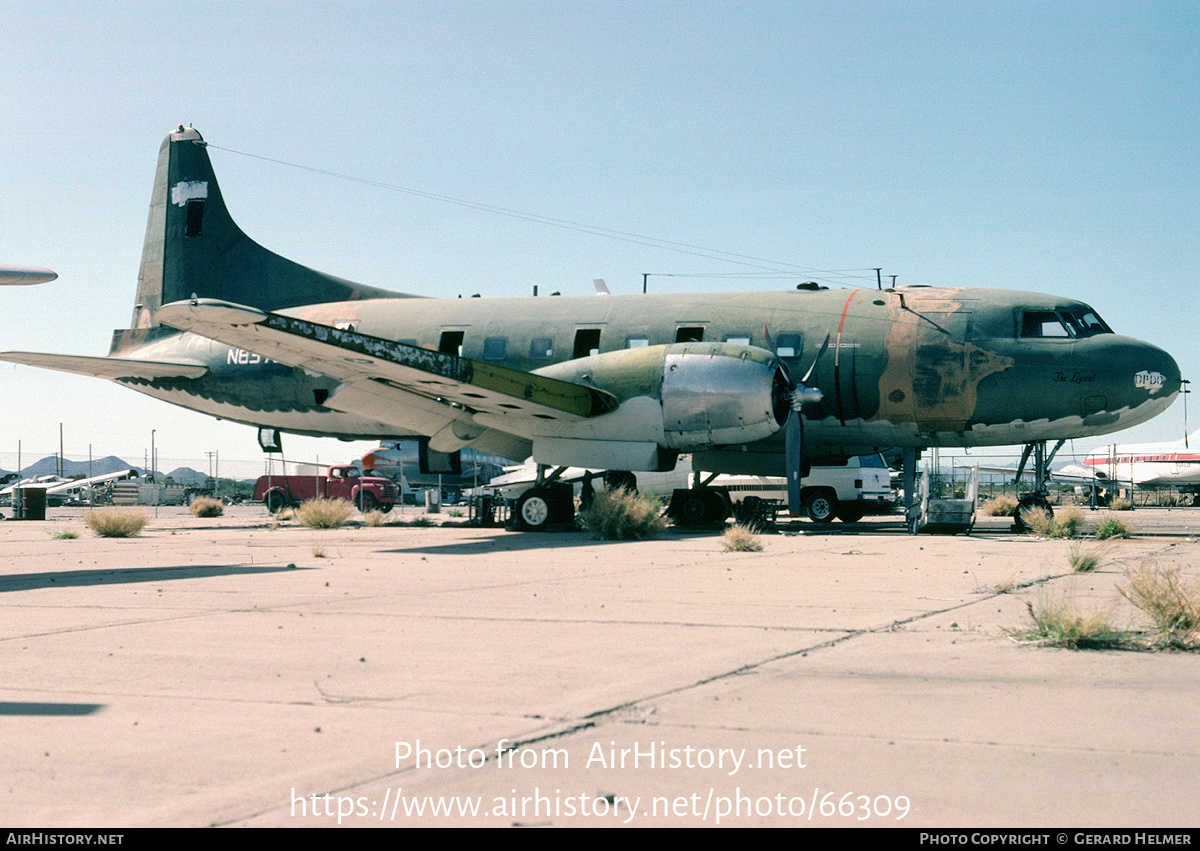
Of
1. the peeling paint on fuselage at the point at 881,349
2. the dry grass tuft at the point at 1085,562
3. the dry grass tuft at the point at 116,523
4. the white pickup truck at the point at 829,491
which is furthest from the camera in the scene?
the white pickup truck at the point at 829,491

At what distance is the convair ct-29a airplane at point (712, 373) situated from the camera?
20.3 meters

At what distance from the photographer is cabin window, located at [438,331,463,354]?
82.8 feet

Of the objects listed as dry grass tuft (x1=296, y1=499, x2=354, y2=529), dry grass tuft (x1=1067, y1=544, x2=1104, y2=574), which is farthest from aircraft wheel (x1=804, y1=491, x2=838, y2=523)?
dry grass tuft (x1=1067, y1=544, x2=1104, y2=574)

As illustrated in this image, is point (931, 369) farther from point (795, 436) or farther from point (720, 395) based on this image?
point (720, 395)

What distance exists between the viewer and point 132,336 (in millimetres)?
29969

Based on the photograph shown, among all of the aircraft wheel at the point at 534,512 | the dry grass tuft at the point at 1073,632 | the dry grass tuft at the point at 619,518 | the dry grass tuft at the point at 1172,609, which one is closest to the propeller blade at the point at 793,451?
the dry grass tuft at the point at 619,518

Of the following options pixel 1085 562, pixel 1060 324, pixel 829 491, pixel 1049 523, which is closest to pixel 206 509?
pixel 829 491

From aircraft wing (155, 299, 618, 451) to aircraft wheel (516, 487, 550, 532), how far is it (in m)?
1.48

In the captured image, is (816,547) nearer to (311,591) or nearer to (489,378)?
(489,378)

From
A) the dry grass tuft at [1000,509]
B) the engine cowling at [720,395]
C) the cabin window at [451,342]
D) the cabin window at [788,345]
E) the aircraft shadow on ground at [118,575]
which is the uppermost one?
the cabin window at [451,342]

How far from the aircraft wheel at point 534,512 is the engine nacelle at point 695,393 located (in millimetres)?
1833

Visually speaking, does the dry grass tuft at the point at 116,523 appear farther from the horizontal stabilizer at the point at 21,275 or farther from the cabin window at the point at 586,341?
the horizontal stabilizer at the point at 21,275

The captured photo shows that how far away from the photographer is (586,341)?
24.2m

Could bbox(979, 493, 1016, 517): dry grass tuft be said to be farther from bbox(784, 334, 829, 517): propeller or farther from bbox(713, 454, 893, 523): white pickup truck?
bbox(784, 334, 829, 517): propeller
